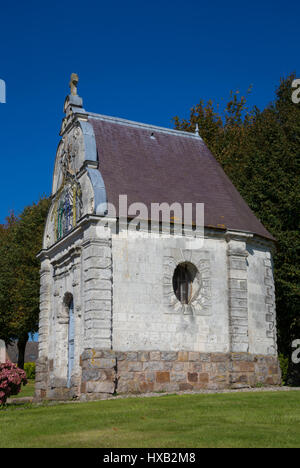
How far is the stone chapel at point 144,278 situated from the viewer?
17.5 m

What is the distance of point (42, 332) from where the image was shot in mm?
21875

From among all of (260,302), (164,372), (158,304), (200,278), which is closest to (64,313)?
(158,304)

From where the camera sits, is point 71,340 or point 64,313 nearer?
point 71,340

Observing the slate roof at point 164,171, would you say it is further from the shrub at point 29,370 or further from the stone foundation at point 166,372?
the shrub at point 29,370

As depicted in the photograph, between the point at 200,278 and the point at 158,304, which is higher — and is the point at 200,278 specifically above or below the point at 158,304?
above

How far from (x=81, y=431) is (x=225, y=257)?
10409mm

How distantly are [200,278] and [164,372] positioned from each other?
3.24 metres

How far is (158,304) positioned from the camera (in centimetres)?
1812

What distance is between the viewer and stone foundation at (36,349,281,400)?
16641 millimetres

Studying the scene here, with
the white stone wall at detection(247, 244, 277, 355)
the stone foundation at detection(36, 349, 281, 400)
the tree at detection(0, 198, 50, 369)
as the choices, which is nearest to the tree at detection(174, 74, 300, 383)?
the white stone wall at detection(247, 244, 277, 355)

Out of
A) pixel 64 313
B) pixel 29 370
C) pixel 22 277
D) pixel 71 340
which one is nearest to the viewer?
pixel 71 340

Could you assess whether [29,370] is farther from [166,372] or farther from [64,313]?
[166,372]
